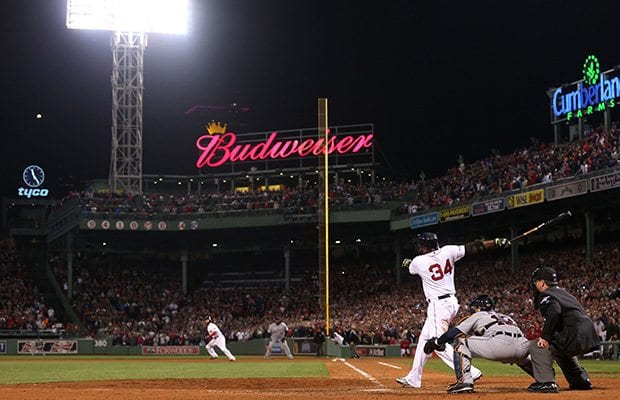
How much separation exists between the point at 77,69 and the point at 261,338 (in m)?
33.0

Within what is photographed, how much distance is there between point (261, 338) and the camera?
43.8 metres

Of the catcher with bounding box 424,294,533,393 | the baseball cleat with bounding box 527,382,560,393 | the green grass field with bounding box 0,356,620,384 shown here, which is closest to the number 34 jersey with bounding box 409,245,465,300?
the catcher with bounding box 424,294,533,393

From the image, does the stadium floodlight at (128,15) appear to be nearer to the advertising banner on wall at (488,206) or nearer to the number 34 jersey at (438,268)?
the advertising banner on wall at (488,206)

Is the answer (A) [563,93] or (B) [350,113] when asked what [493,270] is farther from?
(B) [350,113]

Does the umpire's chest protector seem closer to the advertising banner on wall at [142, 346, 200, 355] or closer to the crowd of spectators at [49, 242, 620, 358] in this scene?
the crowd of spectators at [49, 242, 620, 358]

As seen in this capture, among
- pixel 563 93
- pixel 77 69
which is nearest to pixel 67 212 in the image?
pixel 77 69

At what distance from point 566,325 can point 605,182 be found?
26037 millimetres

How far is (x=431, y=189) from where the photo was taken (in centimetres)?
4997

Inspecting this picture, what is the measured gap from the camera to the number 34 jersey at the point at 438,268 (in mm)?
12328

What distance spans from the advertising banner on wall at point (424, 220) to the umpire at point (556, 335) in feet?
116

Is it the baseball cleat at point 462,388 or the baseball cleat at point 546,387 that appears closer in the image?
the baseball cleat at point 546,387

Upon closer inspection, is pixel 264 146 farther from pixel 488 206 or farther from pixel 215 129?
pixel 488 206

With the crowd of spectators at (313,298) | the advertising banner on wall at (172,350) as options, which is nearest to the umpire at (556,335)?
the crowd of spectators at (313,298)

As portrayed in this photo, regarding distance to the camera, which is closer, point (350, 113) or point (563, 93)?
point (563, 93)
